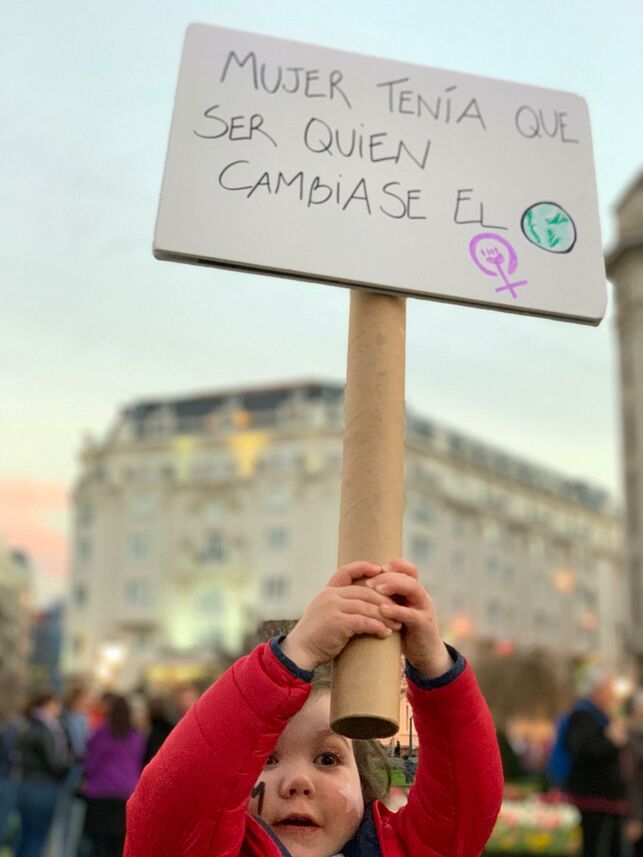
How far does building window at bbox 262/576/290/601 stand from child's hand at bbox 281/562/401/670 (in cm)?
6952

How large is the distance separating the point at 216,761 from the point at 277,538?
70433 millimetres

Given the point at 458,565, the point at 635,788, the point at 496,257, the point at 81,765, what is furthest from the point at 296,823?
the point at 458,565

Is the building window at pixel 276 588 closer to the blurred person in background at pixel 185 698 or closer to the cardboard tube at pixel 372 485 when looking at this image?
the blurred person in background at pixel 185 698

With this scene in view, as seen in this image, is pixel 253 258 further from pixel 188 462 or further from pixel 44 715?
pixel 188 462

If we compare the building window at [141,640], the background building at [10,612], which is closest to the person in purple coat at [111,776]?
the background building at [10,612]

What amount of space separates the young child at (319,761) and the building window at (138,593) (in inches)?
2867

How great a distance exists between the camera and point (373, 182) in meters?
2.38

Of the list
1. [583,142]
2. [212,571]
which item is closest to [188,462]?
[212,571]

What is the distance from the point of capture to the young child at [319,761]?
6.33 ft

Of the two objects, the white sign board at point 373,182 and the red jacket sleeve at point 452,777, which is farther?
the white sign board at point 373,182

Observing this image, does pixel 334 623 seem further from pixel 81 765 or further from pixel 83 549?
pixel 83 549

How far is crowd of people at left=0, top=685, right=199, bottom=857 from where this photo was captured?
9461 millimetres

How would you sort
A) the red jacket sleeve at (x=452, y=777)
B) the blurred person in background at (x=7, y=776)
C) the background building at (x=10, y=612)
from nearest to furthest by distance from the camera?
the red jacket sleeve at (x=452, y=777), the blurred person in background at (x=7, y=776), the background building at (x=10, y=612)

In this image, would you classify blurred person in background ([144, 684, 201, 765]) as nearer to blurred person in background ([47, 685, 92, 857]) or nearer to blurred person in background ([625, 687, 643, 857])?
blurred person in background ([47, 685, 92, 857])
